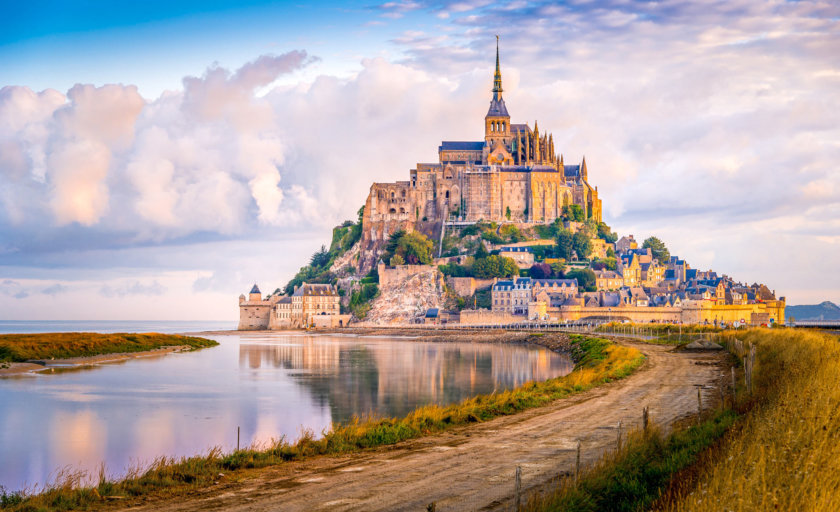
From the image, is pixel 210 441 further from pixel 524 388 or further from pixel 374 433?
pixel 524 388

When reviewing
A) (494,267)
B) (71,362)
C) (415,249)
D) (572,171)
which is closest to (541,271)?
(494,267)

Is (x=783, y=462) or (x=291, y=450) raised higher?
(x=783, y=462)

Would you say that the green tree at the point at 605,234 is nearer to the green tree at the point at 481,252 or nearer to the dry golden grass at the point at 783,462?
the green tree at the point at 481,252

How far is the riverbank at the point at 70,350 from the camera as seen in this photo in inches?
1864

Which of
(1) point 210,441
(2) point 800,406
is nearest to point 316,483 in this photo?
(2) point 800,406

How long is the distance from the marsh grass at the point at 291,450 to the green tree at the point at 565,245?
90.0m

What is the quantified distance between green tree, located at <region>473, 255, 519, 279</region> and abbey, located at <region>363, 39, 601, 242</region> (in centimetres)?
1291

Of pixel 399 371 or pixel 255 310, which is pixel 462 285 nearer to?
pixel 255 310

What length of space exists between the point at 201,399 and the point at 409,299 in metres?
78.7

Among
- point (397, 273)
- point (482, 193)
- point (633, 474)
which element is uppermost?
point (482, 193)

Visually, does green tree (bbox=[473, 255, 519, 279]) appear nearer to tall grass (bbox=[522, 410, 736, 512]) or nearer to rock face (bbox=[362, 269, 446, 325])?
rock face (bbox=[362, 269, 446, 325])

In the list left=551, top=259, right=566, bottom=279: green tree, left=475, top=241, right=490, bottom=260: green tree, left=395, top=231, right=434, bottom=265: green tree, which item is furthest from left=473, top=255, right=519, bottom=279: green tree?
left=395, top=231, right=434, bottom=265: green tree

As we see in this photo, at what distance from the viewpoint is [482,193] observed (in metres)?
125

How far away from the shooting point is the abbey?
12481 cm
